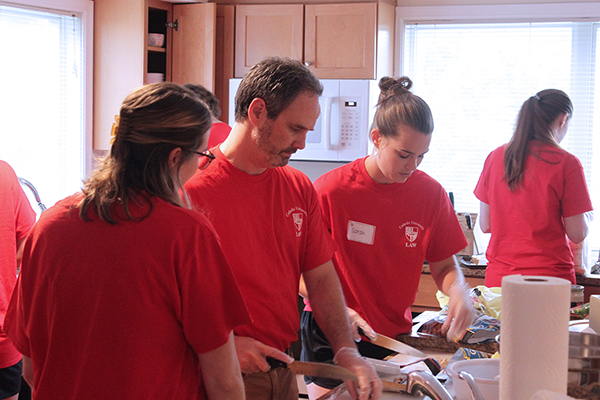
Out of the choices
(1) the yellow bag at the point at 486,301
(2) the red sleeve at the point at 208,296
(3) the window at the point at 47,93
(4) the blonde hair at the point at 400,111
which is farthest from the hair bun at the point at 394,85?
(3) the window at the point at 47,93

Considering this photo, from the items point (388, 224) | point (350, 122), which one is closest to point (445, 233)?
point (388, 224)

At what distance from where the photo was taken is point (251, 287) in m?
1.41

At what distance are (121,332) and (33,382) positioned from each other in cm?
29

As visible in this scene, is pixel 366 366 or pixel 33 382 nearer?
pixel 33 382

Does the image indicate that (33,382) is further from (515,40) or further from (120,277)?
(515,40)

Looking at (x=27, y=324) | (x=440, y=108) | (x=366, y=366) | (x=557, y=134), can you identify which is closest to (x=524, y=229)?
(x=557, y=134)

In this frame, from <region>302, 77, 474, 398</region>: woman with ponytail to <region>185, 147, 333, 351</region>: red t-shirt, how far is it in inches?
12.3

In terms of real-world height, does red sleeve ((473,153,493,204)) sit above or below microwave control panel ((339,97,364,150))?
below

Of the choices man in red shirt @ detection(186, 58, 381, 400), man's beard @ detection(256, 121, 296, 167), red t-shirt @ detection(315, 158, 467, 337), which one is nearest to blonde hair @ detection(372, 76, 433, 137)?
red t-shirt @ detection(315, 158, 467, 337)

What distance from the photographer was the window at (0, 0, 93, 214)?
3.49 metres

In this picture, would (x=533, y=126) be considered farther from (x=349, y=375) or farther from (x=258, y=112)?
(x=349, y=375)

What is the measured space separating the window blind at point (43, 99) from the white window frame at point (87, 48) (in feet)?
0.09

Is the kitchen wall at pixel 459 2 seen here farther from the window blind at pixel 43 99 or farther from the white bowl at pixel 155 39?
the window blind at pixel 43 99

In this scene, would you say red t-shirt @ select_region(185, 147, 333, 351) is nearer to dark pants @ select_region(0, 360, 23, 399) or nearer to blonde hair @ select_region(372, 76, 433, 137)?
blonde hair @ select_region(372, 76, 433, 137)
